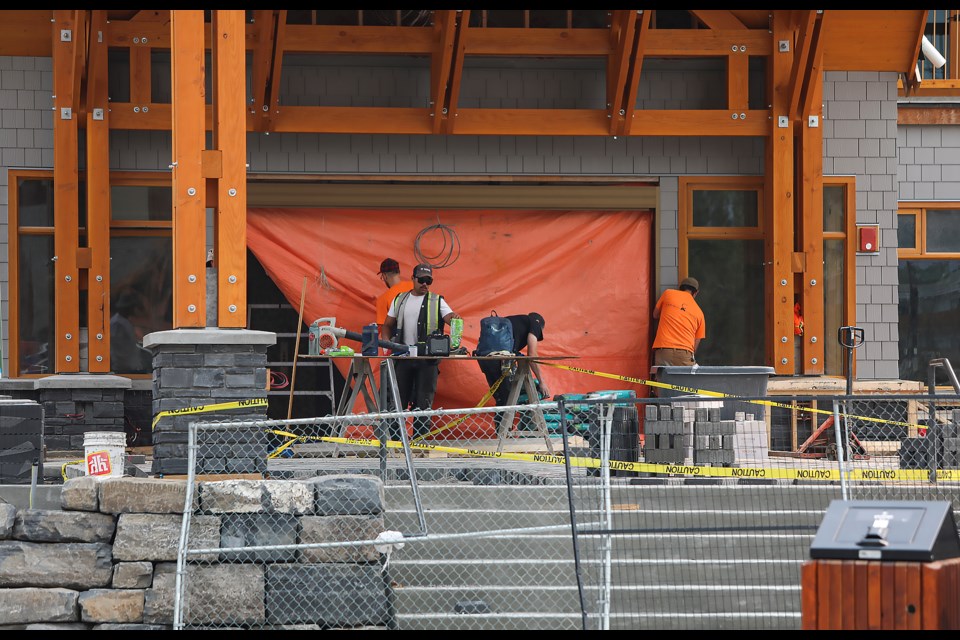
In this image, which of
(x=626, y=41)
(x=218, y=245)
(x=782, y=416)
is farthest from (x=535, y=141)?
(x=218, y=245)

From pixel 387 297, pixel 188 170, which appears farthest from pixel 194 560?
pixel 387 297

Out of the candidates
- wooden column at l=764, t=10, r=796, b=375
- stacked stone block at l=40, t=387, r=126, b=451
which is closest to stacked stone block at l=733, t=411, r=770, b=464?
wooden column at l=764, t=10, r=796, b=375

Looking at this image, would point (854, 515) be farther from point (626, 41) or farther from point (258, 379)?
point (626, 41)

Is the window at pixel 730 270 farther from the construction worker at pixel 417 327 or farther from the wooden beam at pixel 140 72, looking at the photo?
the wooden beam at pixel 140 72

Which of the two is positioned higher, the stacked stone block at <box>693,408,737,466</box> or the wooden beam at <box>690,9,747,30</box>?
the wooden beam at <box>690,9,747,30</box>

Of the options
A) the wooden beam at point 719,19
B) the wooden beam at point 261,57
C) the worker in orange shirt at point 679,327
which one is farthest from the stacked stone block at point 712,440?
the wooden beam at point 261,57

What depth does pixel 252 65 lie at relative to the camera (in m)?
14.2

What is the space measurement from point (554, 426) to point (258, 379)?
4.90 m

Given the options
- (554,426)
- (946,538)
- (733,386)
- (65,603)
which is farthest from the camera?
(554,426)

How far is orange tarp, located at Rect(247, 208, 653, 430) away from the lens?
14398 millimetres

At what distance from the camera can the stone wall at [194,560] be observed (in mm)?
8273

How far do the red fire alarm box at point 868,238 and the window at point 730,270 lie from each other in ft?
3.46

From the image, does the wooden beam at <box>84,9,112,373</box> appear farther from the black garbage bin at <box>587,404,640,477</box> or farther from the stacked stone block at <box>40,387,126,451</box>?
the black garbage bin at <box>587,404,640,477</box>

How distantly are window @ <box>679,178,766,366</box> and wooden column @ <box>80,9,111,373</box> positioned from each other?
19.2 ft
